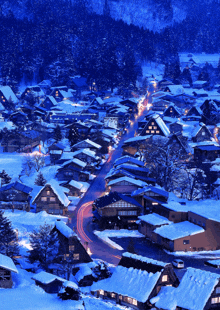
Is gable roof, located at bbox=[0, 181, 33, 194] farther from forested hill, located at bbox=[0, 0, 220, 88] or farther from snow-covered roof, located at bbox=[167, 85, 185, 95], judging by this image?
snow-covered roof, located at bbox=[167, 85, 185, 95]

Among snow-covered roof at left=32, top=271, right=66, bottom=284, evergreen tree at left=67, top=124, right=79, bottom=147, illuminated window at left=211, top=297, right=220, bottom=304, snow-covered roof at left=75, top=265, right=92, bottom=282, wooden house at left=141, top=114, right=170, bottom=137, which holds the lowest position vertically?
illuminated window at left=211, top=297, right=220, bottom=304

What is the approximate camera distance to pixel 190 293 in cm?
1580

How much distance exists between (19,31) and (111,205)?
176 ft

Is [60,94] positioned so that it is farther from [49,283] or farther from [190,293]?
[190,293]

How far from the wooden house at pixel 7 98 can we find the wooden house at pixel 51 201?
93.8 feet

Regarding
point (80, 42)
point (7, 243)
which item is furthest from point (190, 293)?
point (80, 42)

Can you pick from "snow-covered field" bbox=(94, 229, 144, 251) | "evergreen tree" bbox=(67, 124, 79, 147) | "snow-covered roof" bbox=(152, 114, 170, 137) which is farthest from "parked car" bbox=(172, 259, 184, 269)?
"snow-covered roof" bbox=(152, 114, 170, 137)

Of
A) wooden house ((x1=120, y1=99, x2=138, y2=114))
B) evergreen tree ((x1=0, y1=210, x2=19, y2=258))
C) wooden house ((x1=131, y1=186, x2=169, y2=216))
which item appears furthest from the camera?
wooden house ((x1=120, y1=99, x2=138, y2=114))

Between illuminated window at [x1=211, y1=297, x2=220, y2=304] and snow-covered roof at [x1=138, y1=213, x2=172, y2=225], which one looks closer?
illuminated window at [x1=211, y1=297, x2=220, y2=304]

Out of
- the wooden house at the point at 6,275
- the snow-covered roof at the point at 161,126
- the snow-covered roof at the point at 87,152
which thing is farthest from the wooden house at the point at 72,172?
the wooden house at the point at 6,275

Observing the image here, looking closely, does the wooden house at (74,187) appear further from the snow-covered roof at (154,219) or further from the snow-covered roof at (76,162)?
the snow-covered roof at (154,219)

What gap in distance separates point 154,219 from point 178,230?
1.63 m

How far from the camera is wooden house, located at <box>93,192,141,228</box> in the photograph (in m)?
24.9

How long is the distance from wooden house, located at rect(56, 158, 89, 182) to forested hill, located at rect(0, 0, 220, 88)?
31.7 metres
